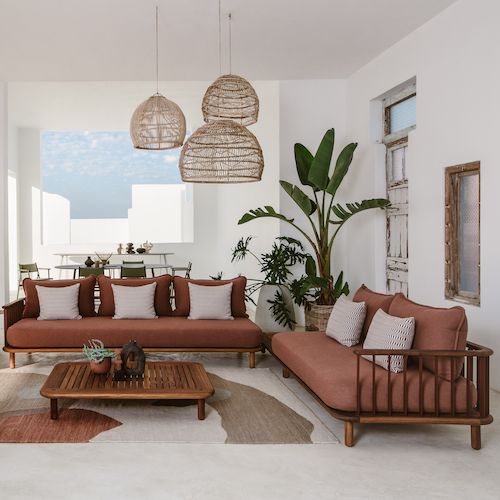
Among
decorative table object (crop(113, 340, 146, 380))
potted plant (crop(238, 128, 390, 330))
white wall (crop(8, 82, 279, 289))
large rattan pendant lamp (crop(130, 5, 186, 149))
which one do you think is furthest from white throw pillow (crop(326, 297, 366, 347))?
white wall (crop(8, 82, 279, 289))

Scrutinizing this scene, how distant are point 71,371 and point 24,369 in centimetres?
130

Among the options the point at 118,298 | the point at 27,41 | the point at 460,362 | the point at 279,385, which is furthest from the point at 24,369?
the point at 460,362

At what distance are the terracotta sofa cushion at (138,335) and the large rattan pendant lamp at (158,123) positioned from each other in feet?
5.98

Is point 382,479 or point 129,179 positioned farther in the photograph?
point 129,179

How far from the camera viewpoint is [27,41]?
677 cm

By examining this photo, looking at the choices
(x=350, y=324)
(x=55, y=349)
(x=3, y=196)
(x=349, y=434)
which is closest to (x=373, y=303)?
(x=350, y=324)

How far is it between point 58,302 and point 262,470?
3.51 metres

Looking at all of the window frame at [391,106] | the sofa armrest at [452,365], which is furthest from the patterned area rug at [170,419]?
the window frame at [391,106]

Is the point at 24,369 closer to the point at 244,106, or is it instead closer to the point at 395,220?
the point at 244,106

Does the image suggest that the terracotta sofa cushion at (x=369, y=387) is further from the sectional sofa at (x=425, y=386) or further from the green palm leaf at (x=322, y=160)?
the green palm leaf at (x=322, y=160)

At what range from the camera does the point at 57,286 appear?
6.34 m

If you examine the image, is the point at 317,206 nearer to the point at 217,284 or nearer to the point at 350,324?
the point at 217,284

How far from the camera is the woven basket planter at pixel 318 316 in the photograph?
7.24 m

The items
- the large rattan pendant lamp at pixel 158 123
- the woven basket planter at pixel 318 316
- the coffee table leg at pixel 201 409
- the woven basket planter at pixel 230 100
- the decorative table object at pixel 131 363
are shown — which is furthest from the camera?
the woven basket planter at pixel 318 316
